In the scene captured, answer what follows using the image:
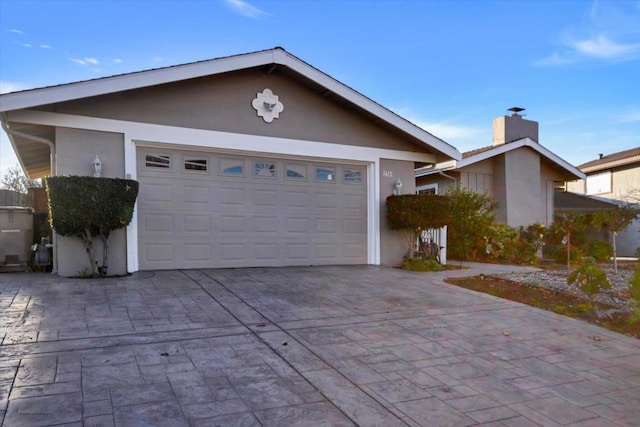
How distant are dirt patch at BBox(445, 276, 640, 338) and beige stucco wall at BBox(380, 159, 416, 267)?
1.92 m

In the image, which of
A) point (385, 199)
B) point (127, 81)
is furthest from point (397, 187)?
point (127, 81)

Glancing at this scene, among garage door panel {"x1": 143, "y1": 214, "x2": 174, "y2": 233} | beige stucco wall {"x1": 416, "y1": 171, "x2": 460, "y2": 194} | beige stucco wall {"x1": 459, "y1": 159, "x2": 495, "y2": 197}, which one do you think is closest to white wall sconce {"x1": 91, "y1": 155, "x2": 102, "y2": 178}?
garage door panel {"x1": 143, "y1": 214, "x2": 174, "y2": 233}

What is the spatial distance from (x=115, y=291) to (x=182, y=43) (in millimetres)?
6334

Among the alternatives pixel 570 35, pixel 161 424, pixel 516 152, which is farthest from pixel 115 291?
pixel 516 152

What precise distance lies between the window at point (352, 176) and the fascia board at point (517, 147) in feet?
16.3

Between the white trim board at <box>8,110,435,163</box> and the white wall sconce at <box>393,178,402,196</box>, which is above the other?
the white trim board at <box>8,110,435,163</box>

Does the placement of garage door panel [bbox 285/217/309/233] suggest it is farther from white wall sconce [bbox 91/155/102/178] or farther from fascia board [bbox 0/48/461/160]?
white wall sconce [bbox 91/155/102/178]

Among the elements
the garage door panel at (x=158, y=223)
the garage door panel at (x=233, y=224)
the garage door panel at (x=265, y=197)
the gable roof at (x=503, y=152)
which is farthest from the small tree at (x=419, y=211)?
the garage door panel at (x=158, y=223)

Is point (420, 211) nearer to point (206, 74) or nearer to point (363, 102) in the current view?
point (363, 102)

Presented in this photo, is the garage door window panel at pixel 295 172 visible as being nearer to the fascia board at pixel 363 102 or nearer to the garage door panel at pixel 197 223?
the fascia board at pixel 363 102

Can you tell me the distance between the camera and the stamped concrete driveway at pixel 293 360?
9.64 ft

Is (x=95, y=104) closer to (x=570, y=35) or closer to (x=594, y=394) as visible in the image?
(x=594, y=394)

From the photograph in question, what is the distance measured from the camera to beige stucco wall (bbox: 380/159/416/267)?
10.2 m

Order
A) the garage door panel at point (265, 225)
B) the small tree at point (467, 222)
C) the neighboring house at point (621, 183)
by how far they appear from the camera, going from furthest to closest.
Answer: the neighboring house at point (621, 183)
the small tree at point (467, 222)
the garage door panel at point (265, 225)
